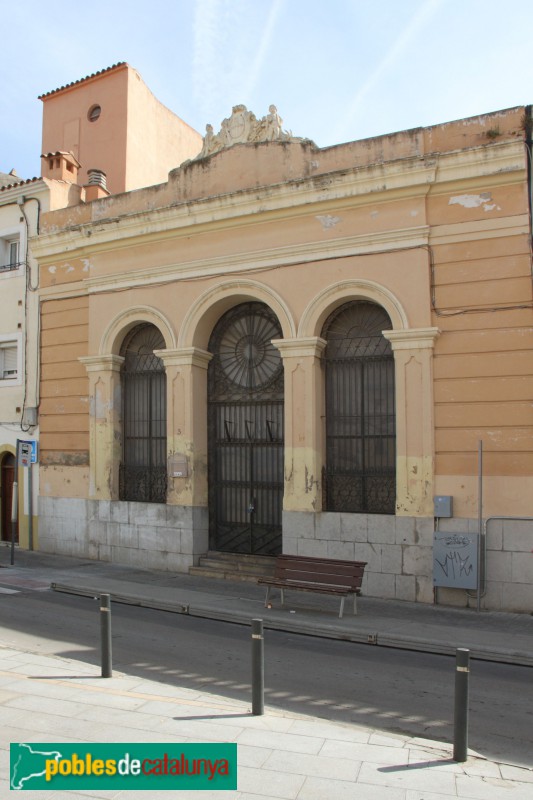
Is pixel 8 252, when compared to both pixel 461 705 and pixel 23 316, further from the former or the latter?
pixel 461 705

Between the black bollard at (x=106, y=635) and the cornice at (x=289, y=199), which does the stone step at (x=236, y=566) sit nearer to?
the black bollard at (x=106, y=635)

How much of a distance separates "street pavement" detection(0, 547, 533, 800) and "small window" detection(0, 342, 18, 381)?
987 cm

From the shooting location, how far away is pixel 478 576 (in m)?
10.9

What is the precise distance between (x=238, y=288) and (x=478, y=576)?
6735mm

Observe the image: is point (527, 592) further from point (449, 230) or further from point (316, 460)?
point (449, 230)

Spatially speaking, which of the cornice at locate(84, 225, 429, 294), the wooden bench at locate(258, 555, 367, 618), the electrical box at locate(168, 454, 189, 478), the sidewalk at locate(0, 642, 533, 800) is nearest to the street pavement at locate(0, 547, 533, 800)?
the sidewalk at locate(0, 642, 533, 800)

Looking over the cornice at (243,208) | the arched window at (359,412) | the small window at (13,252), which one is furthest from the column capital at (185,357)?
the small window at (13,252)

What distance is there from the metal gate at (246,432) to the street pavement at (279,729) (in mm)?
3974

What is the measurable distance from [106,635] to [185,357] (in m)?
7.73

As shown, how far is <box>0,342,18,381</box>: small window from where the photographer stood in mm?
17625

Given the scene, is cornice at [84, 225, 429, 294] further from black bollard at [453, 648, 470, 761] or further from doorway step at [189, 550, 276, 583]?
black bollard at [453, 648, 470, 761]

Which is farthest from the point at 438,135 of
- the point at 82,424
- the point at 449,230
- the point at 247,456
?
the point at 82,424

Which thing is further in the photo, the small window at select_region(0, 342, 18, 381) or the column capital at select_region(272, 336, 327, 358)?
the small window at select_region(0, 342, 18, 381)

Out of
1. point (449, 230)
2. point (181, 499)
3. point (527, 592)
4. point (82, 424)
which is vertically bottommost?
point (527, 592)
